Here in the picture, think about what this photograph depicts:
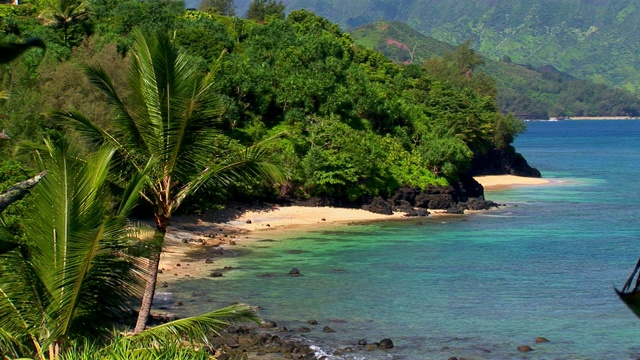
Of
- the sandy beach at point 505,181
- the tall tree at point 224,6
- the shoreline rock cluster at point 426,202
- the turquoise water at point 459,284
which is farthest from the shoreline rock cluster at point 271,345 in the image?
the tall tree at point 224,6

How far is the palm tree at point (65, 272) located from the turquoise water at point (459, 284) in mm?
8735

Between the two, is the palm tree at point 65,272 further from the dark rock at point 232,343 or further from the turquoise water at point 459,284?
the turquoise water at point 459,284

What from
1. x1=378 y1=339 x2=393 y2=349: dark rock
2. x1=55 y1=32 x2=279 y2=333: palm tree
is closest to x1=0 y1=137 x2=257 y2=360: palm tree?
x1=55 y1=32 x2=279 y2=333: palm tree

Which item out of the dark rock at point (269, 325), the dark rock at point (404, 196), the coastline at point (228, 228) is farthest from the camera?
the dark rock at point (404, 196)

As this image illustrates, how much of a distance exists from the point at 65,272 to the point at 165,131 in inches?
142

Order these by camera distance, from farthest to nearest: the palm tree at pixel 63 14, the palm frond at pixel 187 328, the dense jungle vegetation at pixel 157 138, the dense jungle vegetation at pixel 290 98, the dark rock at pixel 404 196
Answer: the palm tree at pixel 63 14
the dark rock at pixel 404 196
the dense jungle vegetation at pixel 290 98
the palm frond at pixel 187 328
the dense jungle vegetation at pixel 157 138

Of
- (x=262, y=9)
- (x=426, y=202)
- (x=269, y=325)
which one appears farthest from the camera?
(x=262, y=9)

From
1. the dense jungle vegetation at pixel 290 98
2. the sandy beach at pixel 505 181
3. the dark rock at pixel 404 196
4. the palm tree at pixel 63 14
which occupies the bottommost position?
the dark rock at pixel 404 196

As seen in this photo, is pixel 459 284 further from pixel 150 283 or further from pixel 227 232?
pixel 150 283

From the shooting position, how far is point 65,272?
32.8 feet

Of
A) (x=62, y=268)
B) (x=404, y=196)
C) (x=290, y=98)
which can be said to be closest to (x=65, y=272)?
(x=62, y=268)

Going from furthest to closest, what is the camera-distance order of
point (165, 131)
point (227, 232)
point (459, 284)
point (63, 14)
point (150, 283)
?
1. point (63, 14)
2. point (227, 232)
3. point (459, 284)
4. point (150, 283)
5. point (165, 131)

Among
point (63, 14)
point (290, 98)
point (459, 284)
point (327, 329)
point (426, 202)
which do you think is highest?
point (63, 14)

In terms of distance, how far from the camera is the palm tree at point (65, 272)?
9.95 meters
